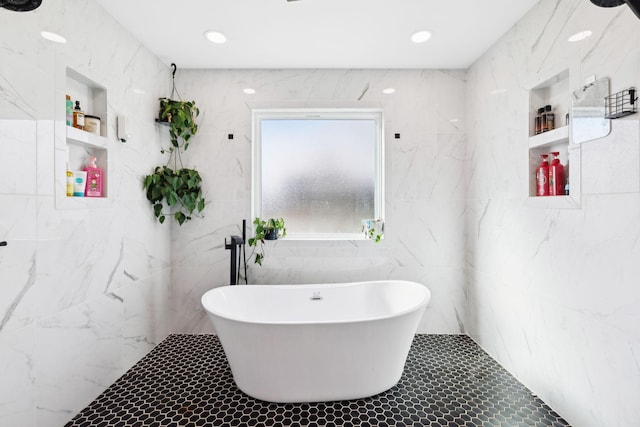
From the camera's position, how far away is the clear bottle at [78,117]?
185cm

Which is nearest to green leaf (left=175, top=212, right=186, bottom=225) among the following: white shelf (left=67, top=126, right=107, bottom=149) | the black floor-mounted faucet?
the black floor-mounted faucet

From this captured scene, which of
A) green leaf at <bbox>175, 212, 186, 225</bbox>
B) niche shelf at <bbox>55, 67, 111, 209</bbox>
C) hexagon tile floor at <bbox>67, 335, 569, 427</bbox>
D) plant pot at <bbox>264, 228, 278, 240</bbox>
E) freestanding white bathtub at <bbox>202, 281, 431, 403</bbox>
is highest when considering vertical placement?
niche shelf at <bbox>55, 67, 111, 209</bbox>

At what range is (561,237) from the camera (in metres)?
1.81

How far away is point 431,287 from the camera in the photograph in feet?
9.53

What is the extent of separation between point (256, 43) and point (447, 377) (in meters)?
2.70

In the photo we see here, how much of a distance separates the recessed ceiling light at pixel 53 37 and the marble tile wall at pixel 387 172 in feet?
3.87

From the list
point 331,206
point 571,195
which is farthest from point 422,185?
point 571,195

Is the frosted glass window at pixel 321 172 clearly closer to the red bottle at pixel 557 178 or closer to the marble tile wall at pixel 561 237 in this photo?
the marble tile wall at pixel 561 237

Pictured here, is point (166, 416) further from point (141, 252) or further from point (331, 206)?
point (331, 206)

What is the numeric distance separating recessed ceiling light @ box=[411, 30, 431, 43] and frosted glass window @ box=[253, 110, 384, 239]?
836mm

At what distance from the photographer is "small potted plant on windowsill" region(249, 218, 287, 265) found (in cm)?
280

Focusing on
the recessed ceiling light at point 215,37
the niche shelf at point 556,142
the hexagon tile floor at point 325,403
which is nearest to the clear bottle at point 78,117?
the recessed ceiling light at point 215,37

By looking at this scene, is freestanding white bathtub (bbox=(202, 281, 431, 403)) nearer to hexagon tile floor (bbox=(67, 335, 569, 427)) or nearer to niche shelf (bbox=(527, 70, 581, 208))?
hexagon tile floor (bbox=(67, 335, 569, 427))

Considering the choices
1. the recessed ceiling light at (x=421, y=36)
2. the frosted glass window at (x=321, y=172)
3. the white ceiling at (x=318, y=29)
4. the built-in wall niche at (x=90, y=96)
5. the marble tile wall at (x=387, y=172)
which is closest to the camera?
the built-in wall niche at (x=90, y=96)
